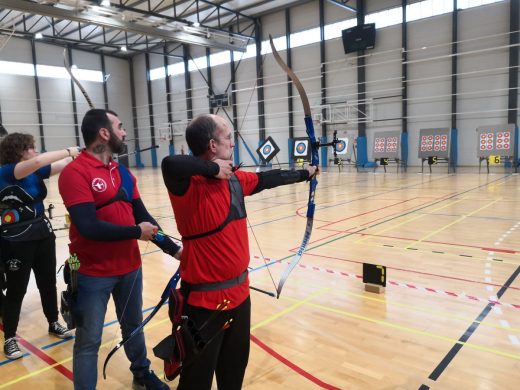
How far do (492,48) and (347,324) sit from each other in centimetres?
1248

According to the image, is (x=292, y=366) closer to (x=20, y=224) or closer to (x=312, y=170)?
(x=312, y=170)

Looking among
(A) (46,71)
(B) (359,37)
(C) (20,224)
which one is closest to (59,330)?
(C) (20,224)

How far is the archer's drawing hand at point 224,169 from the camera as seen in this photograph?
4.20ft

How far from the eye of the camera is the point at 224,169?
4.23 ft

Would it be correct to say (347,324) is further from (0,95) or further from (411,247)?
(0,95)

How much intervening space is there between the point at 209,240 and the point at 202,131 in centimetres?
33

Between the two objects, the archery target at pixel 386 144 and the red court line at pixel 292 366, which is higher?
the archery target at pixel 386 144

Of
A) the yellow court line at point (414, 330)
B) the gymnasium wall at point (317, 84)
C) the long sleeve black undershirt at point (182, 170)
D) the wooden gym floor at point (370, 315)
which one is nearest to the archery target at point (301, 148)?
the gymnasium wall at point (317, 84)

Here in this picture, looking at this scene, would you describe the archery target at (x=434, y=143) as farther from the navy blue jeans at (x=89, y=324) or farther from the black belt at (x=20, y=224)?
the navy blue jeans at (x=89, y=324)

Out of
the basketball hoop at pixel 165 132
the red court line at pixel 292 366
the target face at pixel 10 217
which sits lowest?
the red court line at pixel 292 366

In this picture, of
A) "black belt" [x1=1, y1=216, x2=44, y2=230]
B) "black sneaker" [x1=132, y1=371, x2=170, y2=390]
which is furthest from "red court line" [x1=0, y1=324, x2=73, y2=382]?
"black belt" [x1=1, y1=216, x2=44, y2=230]

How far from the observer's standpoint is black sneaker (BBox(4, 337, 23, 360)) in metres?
2.33

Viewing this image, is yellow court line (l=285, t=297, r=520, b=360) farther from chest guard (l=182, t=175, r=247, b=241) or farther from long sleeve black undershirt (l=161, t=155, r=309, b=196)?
long sleeve black undershirt (l=161, t=155, r=309, b=196)

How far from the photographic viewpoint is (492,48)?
1235 cm
